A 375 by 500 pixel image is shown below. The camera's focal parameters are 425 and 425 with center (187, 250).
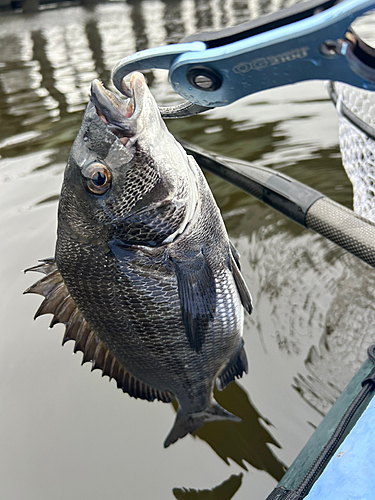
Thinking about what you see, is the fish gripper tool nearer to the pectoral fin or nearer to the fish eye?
the fish eye

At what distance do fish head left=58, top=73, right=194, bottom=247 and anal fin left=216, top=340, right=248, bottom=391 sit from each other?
2.54ft

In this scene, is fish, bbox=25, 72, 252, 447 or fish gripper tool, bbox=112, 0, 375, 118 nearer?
fish gripper tool, bbox=112, 0, 375, 118

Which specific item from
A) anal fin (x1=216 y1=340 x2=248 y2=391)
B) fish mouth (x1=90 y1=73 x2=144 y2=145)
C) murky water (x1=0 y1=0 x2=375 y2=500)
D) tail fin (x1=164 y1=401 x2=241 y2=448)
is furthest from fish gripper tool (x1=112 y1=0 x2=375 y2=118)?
murky water (x1=0 y1=0 x2=375 y2=500)

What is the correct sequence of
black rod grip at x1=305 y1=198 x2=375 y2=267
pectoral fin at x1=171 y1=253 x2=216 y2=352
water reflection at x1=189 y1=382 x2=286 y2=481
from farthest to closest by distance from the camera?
1. water reflection at x1=189 y1=382 x2=286 y2=481
2. black rod grip at x1=305 y1=198 x2=375 y2=267
3. pectoral fin at x1=171 y1=253 x2=216 y2=352

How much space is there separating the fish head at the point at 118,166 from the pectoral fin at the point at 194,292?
0.76 feet

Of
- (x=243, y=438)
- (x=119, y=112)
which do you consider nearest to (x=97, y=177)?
(x=119, y=112)

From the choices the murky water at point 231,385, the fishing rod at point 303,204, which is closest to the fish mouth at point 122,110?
the fishing rod at point 303,204

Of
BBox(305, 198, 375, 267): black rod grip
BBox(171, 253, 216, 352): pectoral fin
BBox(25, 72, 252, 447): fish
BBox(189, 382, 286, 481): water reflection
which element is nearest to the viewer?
BBox(25, 72, 252, 447): fish

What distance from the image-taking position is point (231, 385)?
7.88 ft

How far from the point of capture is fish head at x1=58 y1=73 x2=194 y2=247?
1336mm

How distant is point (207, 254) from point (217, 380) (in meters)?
0.67

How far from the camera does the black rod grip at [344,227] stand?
5.36 ft

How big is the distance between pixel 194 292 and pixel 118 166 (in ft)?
1.67

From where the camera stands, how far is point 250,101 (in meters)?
5.58
